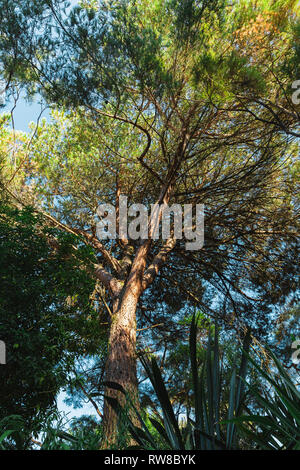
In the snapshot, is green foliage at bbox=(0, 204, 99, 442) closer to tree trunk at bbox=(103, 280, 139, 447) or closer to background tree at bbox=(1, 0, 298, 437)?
tree trunk at bbox=(103, 280, 139, 447)

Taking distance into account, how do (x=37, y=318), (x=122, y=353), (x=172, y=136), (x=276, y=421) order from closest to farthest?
(x=276, y=421), (x=37, y=318), (x=122, y=353), (x=172, y=136)

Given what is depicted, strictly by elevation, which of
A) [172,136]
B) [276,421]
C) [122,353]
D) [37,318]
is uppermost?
[172,136]

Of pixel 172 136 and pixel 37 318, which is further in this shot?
pixel 172 136

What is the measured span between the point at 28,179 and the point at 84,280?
3.63 metres

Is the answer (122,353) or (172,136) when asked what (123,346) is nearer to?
(122,353)

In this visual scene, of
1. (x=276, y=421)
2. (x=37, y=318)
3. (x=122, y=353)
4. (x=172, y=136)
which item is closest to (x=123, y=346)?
(x=122, y=353)

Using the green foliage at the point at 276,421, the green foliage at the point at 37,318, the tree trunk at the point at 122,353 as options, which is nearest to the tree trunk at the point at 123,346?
the tree trunk at the point at 122,353

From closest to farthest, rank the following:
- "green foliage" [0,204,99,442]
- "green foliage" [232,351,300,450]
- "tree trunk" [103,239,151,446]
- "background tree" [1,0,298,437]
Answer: "green foliage" [232,351,300,450], "green foliage" [0,204,99,442], "tree trunk" [103,239,151,446], "background tree" [1,0,298,437]

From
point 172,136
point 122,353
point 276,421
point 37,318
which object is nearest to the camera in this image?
point 276,421

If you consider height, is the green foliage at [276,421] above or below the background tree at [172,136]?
below

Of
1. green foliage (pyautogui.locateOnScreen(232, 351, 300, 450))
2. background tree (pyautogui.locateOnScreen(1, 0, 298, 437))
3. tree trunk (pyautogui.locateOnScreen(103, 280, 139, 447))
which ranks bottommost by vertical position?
green foliage (pyautogui.locateOnScreen(232, 351, 300, 450))

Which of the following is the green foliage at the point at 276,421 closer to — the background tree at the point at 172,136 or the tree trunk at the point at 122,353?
the tree trunk at the point at 122,353

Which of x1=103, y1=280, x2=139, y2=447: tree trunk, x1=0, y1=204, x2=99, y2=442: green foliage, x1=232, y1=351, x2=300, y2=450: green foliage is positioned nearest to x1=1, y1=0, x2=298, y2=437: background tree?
x1=103, y1=280, x2=139, y2=447: tree trunk

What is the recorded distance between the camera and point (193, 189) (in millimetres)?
6523
